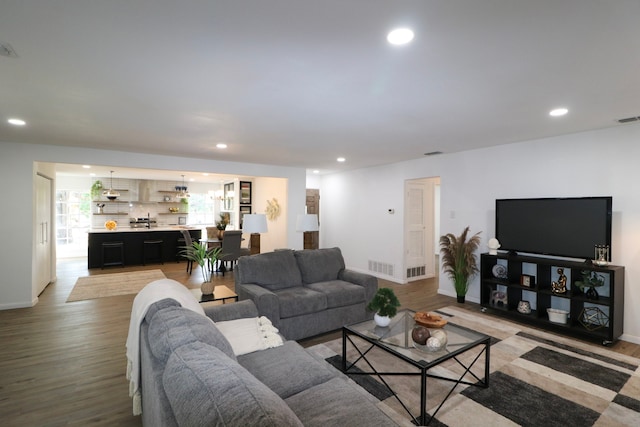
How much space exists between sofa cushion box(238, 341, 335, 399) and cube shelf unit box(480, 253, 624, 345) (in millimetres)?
3483

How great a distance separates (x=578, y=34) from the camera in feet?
5.84

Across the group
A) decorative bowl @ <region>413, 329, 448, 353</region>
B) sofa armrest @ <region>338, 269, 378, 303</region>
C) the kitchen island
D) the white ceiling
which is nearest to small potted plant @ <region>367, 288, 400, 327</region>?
decorative bowl @ <region>413, 329, 448, 353</region>

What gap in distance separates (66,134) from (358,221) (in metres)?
5.66

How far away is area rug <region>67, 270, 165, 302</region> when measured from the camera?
17.8 ft

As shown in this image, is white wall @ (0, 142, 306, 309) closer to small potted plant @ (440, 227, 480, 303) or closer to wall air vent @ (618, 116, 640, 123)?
small potted plant @ (440, 227, 480, 303)

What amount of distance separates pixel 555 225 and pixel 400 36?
365 centimetres

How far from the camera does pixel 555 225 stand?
4.08m

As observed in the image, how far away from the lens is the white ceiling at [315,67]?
1.60m

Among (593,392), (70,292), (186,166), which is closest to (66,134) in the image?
(186,166)

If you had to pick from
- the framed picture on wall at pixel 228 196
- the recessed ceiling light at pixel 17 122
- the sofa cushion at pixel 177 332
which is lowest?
the sofa cushion at pixel 177 332

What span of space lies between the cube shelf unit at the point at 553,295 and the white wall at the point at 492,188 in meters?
0.31

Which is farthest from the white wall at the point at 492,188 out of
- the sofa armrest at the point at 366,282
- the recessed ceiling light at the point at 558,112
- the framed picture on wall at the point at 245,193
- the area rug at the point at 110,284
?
the area rug at the point at 110,284

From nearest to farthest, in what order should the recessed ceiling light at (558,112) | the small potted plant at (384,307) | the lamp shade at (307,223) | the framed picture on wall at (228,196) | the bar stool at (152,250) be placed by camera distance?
the small potted plant at (384,307) < the recessed ceiling light at (558,112) < the lamp shade at (307,223) < the bar stool at (152,250) < the framed picture on wall at (228,196)

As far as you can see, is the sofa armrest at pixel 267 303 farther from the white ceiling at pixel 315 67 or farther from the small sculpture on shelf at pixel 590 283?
the small sculpture on shelf at pixel 590 283
